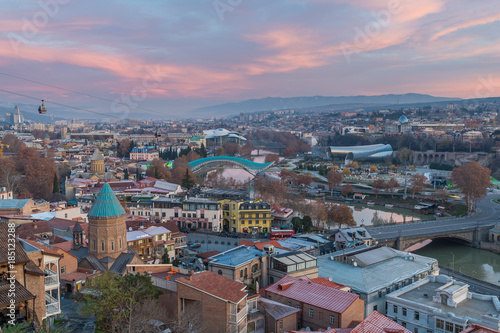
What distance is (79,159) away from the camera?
1203 inches

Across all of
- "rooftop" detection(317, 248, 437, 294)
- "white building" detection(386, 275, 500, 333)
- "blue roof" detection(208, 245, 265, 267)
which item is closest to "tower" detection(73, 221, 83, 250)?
"blue roof" detection(208, 245, 265, 267)

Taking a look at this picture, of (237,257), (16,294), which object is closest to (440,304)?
(237,257)

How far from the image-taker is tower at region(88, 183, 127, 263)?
8.57 meters

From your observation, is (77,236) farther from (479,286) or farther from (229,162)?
(229,162)

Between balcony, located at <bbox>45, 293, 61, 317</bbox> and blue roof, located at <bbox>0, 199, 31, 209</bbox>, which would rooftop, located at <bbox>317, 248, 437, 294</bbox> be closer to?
balcony, located at <bbox>45, 293, 61, 317</bbox>

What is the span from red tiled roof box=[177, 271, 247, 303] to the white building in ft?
11.8

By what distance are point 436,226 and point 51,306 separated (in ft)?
47.2

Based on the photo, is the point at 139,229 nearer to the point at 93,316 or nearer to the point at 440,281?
the point at 93,316

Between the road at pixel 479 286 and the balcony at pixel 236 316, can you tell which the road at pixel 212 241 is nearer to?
the road at pixel 479 286

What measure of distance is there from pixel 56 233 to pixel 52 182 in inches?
411

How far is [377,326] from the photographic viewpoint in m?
5.76

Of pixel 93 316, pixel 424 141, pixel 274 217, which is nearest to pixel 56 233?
pixel 93 316

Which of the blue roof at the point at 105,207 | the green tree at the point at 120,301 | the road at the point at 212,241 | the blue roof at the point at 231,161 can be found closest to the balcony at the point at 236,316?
the green tree at the point at 120,301

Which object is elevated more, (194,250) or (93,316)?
(93,316)
